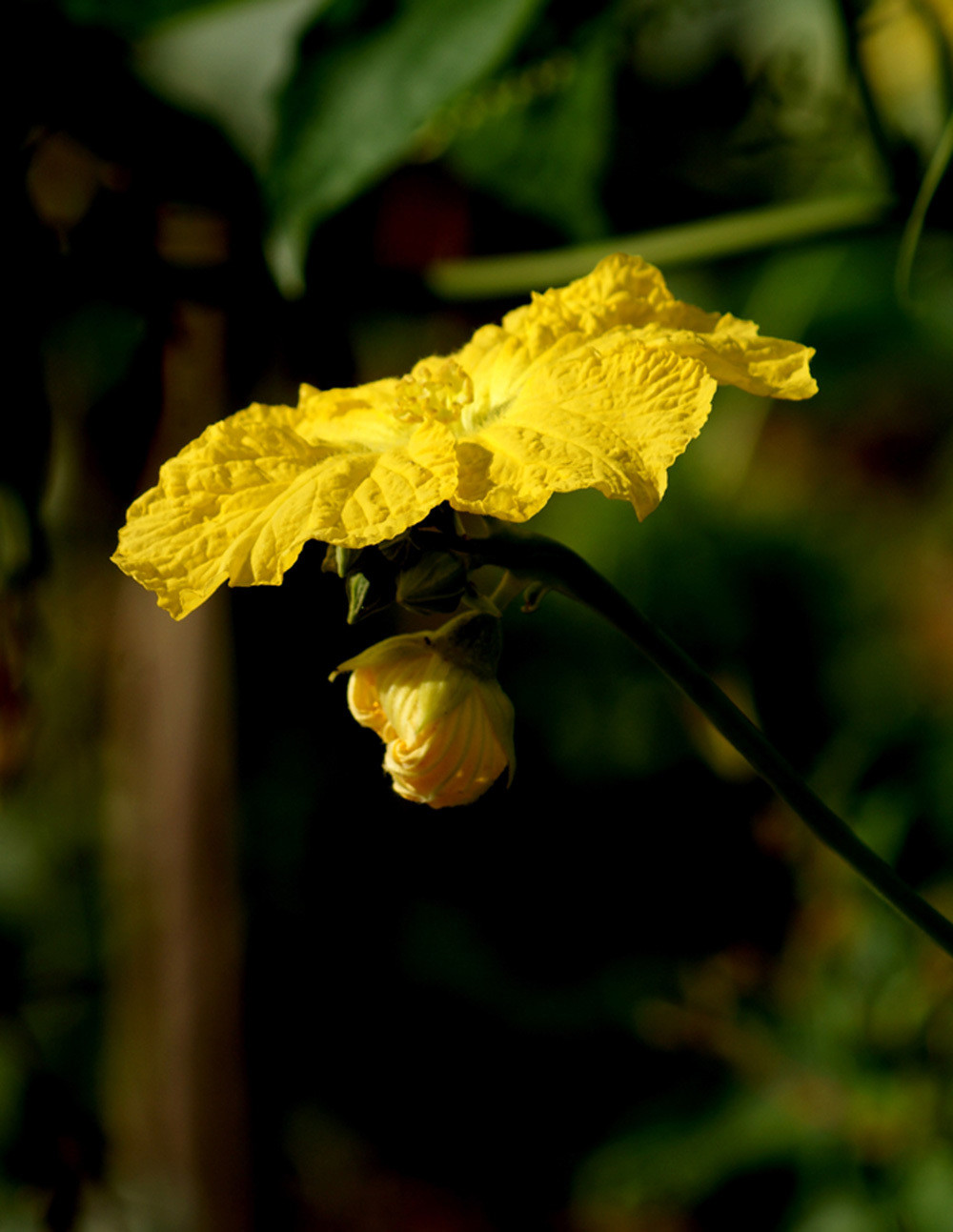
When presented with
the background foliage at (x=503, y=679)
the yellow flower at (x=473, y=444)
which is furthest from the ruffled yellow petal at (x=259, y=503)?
the background foliage at (x=503, y=679)

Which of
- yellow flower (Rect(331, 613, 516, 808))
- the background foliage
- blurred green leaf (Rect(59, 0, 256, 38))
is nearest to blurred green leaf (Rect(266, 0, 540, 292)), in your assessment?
the background foliage

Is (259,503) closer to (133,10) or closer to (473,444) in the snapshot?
(473,444)

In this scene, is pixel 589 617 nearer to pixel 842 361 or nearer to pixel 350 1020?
pixel 842 361

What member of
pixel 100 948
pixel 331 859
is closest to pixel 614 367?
pixel 331 859

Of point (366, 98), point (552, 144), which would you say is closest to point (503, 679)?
point (552, 144)

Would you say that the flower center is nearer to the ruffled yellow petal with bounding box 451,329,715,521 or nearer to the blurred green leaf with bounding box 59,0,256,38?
the ruffled yellow petal with bounding box 451,329,715,521

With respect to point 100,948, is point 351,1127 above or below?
below
